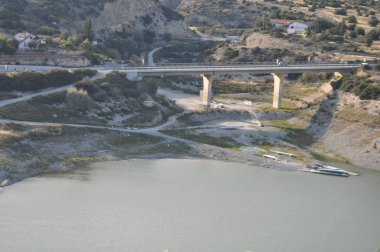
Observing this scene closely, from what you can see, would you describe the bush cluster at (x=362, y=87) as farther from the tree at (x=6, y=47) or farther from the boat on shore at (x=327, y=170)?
the tree at (x=6, y=47)

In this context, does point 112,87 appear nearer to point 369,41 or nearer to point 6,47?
point 6,47

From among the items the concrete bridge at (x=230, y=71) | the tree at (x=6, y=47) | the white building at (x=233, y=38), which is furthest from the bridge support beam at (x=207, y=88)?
the white building at (x=233, y=38)

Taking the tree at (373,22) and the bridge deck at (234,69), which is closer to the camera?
the bridge deck at (234,69)

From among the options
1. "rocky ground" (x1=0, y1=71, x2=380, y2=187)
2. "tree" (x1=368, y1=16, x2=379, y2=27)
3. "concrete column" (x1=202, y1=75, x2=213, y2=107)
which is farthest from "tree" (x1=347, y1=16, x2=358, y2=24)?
"concrete column" (x1=202, y1=75, x2=213, y2=107)

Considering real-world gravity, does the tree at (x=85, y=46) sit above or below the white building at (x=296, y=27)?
below

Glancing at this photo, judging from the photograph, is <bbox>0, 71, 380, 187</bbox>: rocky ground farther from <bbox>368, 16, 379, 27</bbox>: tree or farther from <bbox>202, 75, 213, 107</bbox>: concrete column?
<bbox>368, 16, 379, 27</bbox>: tree

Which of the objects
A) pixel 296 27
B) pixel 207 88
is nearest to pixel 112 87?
pixel 207 88
